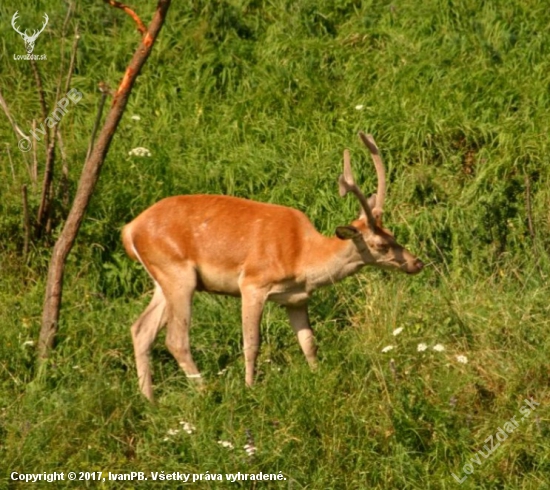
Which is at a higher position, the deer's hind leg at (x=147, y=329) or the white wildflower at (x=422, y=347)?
the white wildflower at (x=422, y=347)

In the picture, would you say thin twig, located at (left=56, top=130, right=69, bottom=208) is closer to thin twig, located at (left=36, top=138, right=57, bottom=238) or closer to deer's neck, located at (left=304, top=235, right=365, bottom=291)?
thin twig, located at (left=36, top=138, right=57, bottom=238)

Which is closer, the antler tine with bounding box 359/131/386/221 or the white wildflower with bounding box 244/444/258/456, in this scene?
the white wildflower with bounding box 244/444/258/456

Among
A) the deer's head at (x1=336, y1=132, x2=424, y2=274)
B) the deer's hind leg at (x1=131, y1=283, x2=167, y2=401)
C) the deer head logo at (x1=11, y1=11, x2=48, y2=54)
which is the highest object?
the deer's head at (x1=336, y1=132, x2=424, y2=274)

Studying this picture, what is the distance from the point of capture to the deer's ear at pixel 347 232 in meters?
9.72

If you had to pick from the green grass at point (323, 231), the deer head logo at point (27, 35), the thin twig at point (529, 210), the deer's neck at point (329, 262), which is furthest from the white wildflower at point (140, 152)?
the thin twig at point (529, 210)

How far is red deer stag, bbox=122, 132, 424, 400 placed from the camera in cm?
978

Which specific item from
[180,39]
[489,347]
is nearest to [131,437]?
[489,347]

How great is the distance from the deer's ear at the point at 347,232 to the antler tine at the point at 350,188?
126mm

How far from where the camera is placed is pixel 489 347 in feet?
30.6

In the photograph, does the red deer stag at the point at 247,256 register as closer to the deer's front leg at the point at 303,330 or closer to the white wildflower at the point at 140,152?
the deer's front leg at the point at 303,330

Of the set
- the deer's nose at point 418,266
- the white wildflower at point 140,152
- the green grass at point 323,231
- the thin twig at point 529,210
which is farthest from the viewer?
the white wildflower at point 140,152

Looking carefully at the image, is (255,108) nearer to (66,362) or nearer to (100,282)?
(100,282)

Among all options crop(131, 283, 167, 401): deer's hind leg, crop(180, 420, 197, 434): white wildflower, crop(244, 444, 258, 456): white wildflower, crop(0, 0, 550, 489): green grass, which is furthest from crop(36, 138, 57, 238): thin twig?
crop(244, 444, 258, 456): white wildflower

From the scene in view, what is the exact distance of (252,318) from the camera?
9703mm
